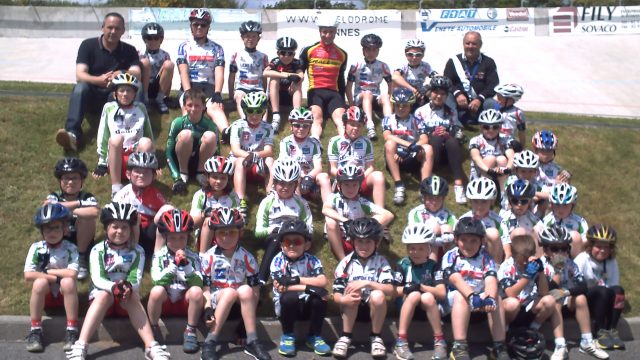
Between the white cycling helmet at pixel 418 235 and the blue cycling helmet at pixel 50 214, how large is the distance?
3369 millimetres

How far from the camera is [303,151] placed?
32.3ft

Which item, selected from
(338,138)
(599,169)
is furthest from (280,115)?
(599,169)

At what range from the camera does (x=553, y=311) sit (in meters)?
7.89

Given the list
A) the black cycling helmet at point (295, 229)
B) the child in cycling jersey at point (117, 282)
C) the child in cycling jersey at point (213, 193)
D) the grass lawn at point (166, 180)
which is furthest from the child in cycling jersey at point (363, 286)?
the child in cycling jersey at point (117, 282)

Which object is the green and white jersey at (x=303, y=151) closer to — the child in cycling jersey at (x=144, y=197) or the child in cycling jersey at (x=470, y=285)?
the child in cycling jersey at (x=144, y=197)

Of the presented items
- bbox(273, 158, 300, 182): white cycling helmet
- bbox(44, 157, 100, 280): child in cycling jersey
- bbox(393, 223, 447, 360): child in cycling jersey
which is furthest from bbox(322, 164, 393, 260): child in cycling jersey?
bbox(44, 157, 100, 280): child in cycling jersey

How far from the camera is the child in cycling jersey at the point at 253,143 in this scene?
9648 millimetres

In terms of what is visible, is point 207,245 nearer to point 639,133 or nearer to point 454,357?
point 454,357

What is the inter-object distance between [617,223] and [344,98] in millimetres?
4364

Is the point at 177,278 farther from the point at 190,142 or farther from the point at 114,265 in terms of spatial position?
the point at 190,142

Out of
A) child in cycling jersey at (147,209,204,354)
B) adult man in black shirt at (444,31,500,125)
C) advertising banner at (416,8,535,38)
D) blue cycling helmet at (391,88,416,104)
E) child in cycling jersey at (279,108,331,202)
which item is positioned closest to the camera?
child in cycling jersey at (147,209,204,354)

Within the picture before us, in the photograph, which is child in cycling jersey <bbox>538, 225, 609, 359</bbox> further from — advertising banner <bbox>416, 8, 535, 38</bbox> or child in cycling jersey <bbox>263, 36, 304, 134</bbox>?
advertising banner <bbox>416, 8, 535, 38</bbox>

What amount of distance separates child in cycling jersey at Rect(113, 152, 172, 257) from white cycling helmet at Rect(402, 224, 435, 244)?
260 centimetres

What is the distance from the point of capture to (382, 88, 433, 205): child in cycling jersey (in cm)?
1034
